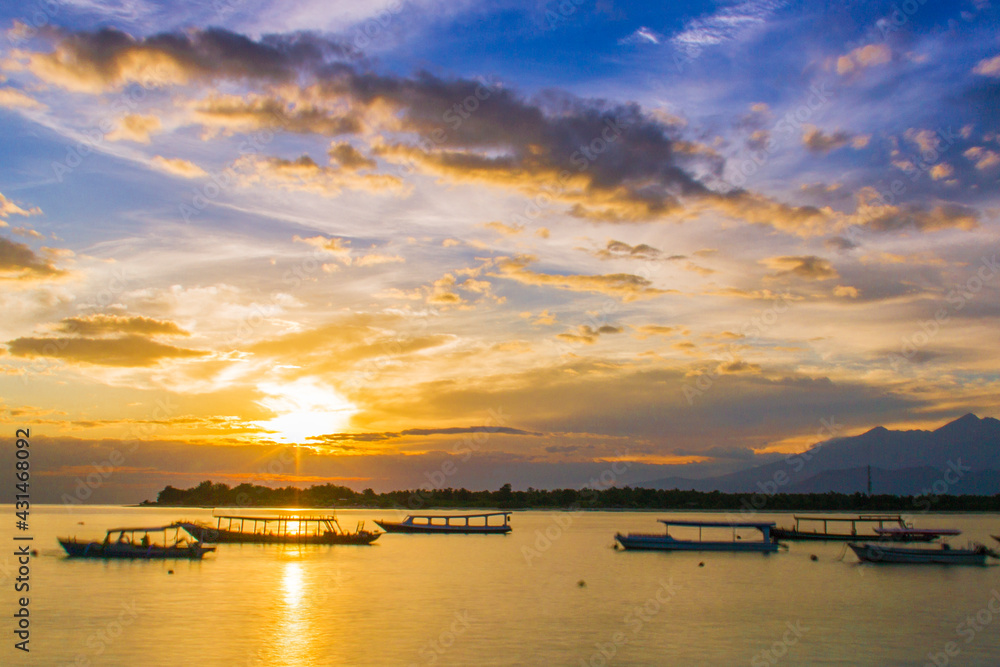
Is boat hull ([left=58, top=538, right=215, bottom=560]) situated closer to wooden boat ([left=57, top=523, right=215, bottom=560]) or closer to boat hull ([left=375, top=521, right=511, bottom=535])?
wooden boat ([left=57, top=523, right=215, bottom=560])

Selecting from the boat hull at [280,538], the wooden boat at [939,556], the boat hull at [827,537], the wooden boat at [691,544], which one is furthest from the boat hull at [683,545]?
the boat hull at [280,538]

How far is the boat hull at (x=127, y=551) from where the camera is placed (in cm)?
6362

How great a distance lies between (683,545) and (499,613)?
41.8 m

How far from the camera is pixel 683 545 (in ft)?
253

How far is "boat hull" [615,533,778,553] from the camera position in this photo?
254 ft

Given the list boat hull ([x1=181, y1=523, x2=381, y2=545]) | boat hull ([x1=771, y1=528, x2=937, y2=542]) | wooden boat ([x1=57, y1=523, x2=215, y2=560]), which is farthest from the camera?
boat hull ([x1=771, y1=528, x2=937, y2=542])

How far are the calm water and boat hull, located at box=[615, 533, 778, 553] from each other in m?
6.53

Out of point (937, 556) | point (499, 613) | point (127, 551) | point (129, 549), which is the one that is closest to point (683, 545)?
point (937, 556)

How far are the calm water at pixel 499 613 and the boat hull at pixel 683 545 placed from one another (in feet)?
21.4

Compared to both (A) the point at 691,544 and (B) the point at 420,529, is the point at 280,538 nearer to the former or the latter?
(B) the point at 420,529

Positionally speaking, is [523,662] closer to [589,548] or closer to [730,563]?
[730,563]

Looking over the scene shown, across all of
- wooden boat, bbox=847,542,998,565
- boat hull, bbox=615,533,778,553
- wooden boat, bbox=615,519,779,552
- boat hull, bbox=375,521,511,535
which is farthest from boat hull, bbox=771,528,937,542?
boat hull, bbox=375,521,511,535

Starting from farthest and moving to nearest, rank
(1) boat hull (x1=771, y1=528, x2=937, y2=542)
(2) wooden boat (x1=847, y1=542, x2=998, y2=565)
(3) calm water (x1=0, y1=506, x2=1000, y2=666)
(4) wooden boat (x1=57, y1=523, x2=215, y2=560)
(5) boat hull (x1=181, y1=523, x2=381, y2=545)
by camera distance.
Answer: (1) boat hull (x1=771, y1=528, x2=937, y2=542)
(5) boat hull (x1=181, y1=523, x2=381, y2=545)
(2) wooden boat (x1=847, y1=542, x2=998, y2=565)
(4) wooden boat (x1=57, y1=523, x2=215, y2=560)
(3) calm water (x1=0, y1=506, x2=1000, y2=666)

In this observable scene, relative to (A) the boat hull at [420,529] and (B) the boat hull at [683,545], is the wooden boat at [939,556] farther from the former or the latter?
(A) the boat hull at [420,529]
